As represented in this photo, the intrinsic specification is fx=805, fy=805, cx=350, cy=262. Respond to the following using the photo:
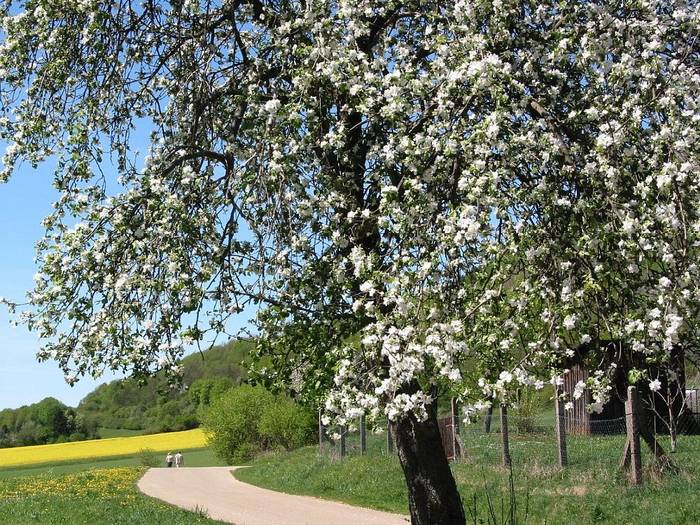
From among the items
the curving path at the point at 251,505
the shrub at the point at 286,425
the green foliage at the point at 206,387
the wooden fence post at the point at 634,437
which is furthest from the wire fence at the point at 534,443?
the green foliage at the point at 206,387

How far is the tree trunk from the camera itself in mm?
10609

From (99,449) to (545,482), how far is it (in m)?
61.8

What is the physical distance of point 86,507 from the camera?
19.4 metres

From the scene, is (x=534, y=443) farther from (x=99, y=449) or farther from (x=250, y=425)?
(x=99, y=449)

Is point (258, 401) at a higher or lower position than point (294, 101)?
lower

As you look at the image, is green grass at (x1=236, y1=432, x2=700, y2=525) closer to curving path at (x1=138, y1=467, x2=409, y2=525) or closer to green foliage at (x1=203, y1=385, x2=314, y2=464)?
curving path at (x1=138, y1=467, x2=409, y2=525)

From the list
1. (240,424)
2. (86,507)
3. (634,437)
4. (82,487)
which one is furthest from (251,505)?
(240,424)

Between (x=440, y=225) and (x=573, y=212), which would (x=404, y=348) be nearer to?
(x=440, y=225)

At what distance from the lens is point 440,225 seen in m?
7.73

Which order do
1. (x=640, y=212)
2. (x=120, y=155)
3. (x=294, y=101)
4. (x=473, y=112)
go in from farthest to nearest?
(x=120, y=155) → (x=294, y=101) → (x=473, y=112) → (x=640, y=212)

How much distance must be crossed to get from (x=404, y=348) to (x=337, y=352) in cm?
104

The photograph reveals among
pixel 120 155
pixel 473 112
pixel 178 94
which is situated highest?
pixel 178 94

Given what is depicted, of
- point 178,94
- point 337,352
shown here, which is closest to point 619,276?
point 337,352

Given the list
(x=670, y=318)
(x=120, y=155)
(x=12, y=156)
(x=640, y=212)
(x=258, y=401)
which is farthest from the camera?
(x=258, y=401)
